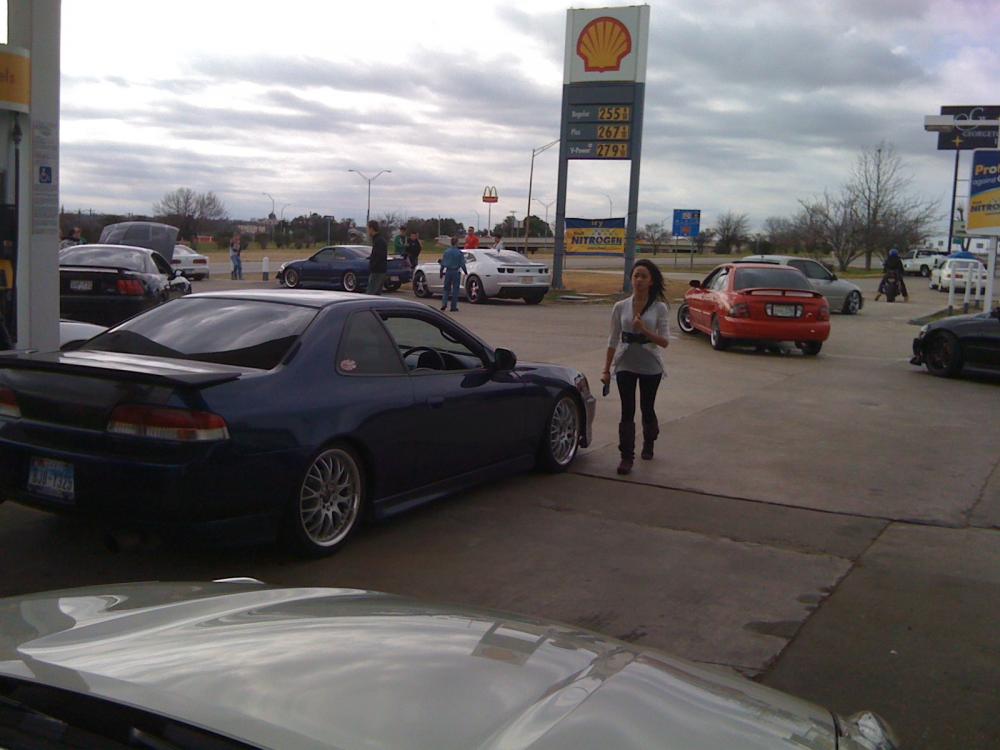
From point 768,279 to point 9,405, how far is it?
14.1 meters

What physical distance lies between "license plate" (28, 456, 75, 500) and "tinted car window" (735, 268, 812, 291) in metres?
13.7

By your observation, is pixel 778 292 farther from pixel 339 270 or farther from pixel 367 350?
pixel 339 270

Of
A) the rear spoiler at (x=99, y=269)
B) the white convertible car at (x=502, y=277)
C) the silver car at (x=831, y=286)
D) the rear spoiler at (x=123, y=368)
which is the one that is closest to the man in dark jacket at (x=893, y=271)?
the silver car at (x=831, y=286)

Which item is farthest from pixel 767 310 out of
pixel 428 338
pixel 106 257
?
pixel 106 257

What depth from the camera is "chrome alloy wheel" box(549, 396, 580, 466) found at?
25.3 ft

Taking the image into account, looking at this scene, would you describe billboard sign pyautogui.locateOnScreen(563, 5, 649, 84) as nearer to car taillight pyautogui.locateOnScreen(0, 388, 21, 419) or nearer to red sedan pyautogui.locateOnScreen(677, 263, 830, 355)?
red sedan pyautogui.locateOnScreen(677, 263, 830, 355)

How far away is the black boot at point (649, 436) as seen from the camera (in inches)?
327

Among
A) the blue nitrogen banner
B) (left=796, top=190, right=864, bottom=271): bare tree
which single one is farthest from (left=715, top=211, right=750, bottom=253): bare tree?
the blue nitrogen banner

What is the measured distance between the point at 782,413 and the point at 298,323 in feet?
22.2

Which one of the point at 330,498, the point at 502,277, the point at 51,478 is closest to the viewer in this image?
the point at 51,478

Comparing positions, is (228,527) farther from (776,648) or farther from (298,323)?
(776,648)

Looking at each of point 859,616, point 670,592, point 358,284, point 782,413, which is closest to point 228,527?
point 670,592

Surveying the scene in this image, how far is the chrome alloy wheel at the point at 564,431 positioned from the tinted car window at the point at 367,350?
1.85 meters

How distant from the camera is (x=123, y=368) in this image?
5.05 m
